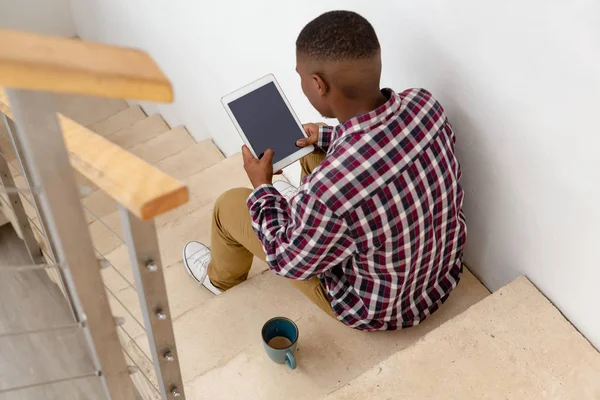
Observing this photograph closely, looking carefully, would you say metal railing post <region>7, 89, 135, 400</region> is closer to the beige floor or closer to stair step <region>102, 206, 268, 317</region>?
stair step <region>102, 206, 268, 317</region>

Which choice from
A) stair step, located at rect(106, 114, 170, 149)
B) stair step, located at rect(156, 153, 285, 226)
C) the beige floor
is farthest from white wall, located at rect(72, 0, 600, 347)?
stair step, located at rect(106, 114, 170, 149)

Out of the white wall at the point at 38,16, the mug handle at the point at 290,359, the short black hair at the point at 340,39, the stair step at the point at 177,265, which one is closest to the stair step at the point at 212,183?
the stair step at the point at 177,265

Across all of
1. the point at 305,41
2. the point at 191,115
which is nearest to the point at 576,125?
the point at 305,41

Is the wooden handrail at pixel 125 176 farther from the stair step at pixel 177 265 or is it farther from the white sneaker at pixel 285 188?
the white sneaker at pixel 285 188

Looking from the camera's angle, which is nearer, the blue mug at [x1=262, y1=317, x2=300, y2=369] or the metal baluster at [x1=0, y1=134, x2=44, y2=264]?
the blue mug at [x1=262, y1=317, x2=300, y2=369]

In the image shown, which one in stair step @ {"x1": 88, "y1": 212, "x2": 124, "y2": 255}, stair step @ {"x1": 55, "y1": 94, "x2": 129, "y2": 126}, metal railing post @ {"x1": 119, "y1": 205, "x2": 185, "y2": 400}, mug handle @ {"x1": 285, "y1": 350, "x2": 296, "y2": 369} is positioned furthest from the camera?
stair step @ {"x1": 55, "y1": 94, "x2": 129, "y2": 126}

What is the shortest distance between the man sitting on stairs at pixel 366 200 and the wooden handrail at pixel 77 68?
0.63 meters

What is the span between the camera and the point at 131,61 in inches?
20.9

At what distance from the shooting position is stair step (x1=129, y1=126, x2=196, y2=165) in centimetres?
281

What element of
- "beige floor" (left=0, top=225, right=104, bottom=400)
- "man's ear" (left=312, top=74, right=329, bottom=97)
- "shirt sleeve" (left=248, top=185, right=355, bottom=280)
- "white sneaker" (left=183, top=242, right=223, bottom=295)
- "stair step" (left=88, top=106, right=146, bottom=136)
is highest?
"man's ear" (left=312, top=74, right=329, bottom=97)

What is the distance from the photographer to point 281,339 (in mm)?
1431

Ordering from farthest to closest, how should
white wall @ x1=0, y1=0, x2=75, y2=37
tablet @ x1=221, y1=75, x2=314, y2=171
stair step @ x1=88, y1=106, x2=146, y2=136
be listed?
1. white wall @ x1=0, y1=0, x2=75, y2=37
2. stair step @ x1=88, y1=106, x2=146, y2=136
3. tablet @ x1=221, y1=75, x2=314, y2=171

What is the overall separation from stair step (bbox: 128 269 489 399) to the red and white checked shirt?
7cm

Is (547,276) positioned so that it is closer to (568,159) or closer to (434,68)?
(568,159)
